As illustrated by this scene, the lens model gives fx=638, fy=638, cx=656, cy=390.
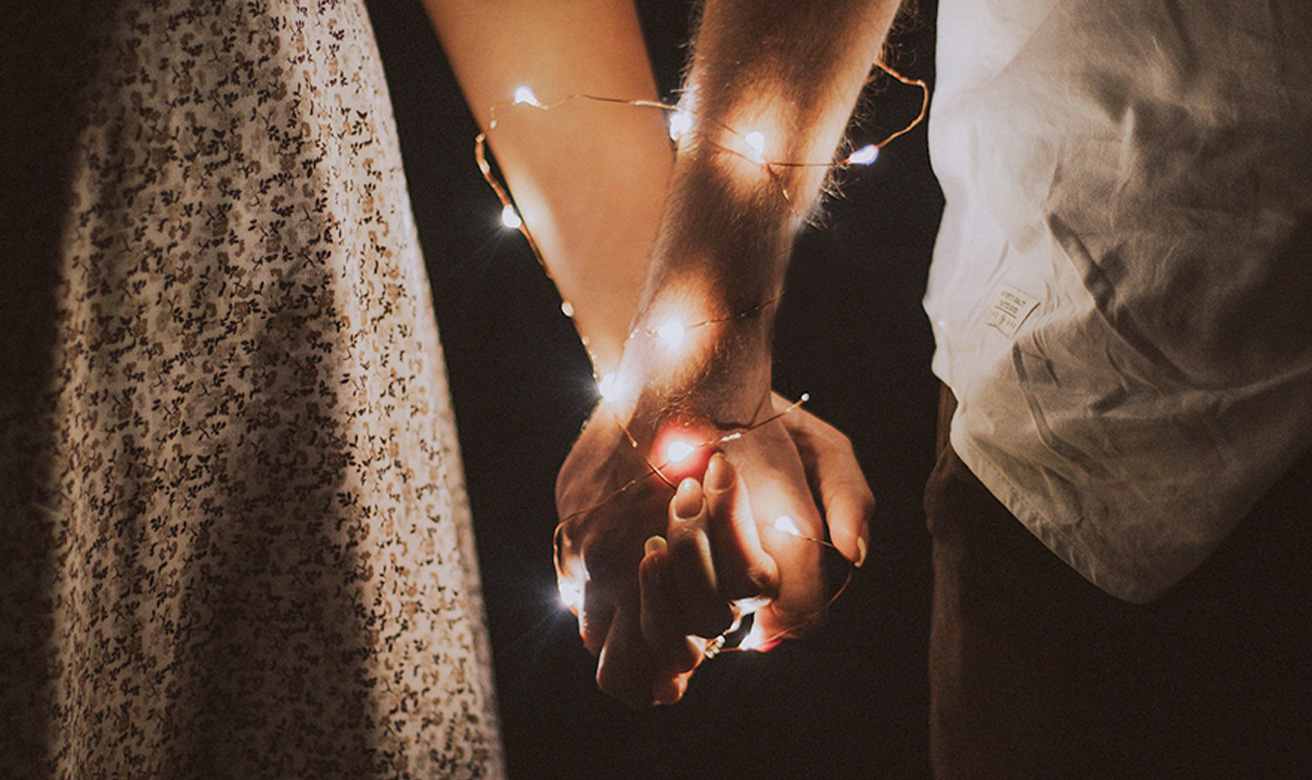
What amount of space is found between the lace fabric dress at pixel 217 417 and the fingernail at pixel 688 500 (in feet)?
1.05

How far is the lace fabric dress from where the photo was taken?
1.83 ft

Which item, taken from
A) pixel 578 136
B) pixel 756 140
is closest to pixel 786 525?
pixel 756 140

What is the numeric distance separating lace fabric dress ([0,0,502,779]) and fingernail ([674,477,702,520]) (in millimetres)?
320

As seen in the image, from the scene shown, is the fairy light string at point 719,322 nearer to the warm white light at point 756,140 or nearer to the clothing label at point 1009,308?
the warm white light at point 756,140

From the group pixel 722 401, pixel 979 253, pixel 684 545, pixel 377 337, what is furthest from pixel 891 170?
pixel 377 337

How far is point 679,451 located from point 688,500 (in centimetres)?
6

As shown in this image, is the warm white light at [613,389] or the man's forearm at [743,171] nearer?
the man's forearm at [743,171]

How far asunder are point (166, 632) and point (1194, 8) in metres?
1.09

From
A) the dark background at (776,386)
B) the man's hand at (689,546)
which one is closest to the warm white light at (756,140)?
the dark background at (776,386)

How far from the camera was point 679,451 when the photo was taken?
717 mm

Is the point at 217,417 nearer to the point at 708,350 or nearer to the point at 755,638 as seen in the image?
the point at 708,350

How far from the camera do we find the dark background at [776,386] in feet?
2.87

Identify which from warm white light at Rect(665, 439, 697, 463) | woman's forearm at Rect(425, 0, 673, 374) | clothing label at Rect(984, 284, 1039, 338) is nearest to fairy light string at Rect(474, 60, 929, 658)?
warm white light at Rect(665, 439, 697, 463)

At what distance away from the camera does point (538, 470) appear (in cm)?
100
